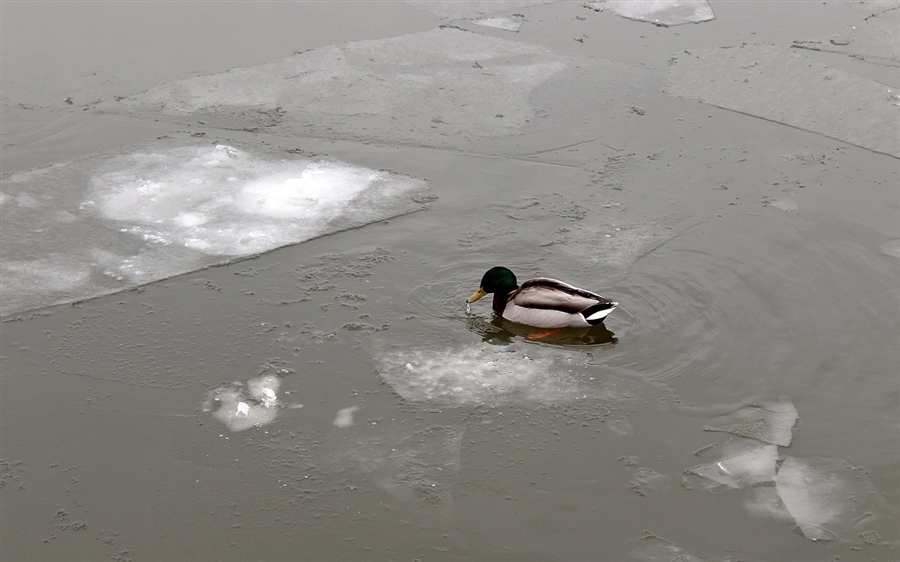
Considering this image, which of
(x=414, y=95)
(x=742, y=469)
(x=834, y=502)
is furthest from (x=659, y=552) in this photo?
(x=414, y=95)

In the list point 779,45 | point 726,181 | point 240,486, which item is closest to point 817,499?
point 240,486

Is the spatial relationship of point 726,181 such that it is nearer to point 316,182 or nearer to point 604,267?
point 604,267

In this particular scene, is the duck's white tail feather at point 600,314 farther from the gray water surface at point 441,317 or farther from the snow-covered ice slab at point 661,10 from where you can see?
Answer: the snow-covered ice slab at point 661,10

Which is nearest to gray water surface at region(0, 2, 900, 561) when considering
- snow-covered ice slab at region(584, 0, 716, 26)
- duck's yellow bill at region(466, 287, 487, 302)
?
duck's yellow bill at region(466, 287, 487, 302)

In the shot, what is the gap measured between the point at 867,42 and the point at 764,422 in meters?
6.36

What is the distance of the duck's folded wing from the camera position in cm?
579

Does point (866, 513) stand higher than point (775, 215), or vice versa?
point (775, 215)

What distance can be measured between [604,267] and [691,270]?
58 cm

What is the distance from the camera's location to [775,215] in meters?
7.13

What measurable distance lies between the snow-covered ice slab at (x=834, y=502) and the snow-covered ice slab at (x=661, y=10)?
6.92m

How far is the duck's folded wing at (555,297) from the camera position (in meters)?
5.79

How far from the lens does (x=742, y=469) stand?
4.79m

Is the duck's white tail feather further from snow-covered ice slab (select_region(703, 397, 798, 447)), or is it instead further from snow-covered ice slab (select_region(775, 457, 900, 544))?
snow-covered ice slab (select_region(775, 457, 900, 544))

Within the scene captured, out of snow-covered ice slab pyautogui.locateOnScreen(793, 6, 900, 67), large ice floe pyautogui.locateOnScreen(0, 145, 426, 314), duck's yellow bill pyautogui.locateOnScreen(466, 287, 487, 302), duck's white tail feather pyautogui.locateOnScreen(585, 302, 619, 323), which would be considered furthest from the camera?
snow-covered ice slab pyautogui.locateOnScreen(793, 6, 900, 67)
